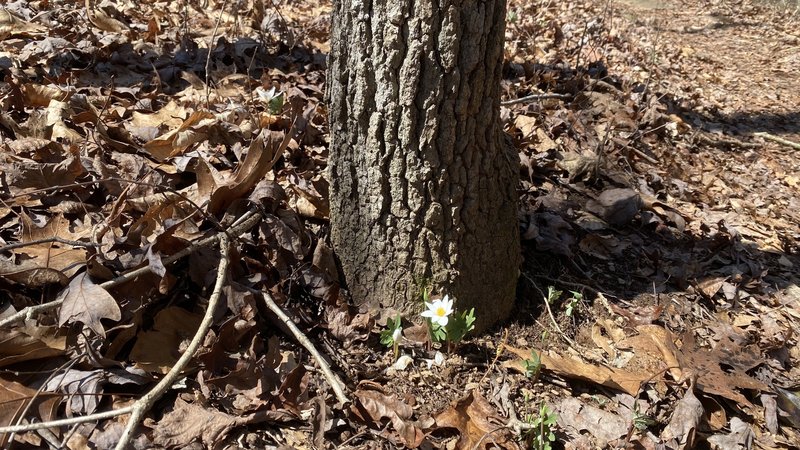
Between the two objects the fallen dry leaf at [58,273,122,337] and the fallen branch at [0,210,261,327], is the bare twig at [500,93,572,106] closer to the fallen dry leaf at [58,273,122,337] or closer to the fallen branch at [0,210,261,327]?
the fallen branch at [0,210,261,327]

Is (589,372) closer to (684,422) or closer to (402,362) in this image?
(684,422)

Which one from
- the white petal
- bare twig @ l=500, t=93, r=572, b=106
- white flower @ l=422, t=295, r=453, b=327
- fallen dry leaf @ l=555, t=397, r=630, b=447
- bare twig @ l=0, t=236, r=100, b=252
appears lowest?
fallen dry leaf @ l=555, t=397, r=630, b=447

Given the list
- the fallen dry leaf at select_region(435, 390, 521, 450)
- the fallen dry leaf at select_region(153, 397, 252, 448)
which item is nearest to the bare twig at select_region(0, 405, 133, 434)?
the fallen dry leaf at select_region(153, 397, 252, 448)

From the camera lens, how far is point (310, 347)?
6.96 ft

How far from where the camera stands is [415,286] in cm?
242

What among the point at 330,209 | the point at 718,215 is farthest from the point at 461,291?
the point at 718,215

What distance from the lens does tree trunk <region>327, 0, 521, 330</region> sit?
204 cm

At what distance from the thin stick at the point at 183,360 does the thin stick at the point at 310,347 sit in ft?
0.66

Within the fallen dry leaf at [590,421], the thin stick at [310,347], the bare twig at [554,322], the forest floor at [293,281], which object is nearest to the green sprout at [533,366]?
the forest floor at [293,281]

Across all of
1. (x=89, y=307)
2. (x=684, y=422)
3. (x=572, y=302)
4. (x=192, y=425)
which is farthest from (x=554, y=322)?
(x=89, y=307)

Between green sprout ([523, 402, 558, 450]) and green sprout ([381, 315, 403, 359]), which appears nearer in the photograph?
green sprout ([523, 402, 558, 450])

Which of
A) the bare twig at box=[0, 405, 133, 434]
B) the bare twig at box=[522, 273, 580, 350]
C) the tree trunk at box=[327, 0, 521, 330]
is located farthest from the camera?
the bare twig at box=[522, 273, 580, 350]

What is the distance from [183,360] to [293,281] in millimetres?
640

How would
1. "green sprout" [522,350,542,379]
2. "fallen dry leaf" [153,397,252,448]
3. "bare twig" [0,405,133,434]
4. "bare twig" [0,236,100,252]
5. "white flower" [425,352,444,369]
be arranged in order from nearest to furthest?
1. "bare twig" [0,405,133,434]
2. "fallen dry leaf" [153,397,252,448]
3. "bare twig" [0,236,100,252]
4. "green sprout" [522,350,542,379]
5. "white flower" [425,352,444,369]
